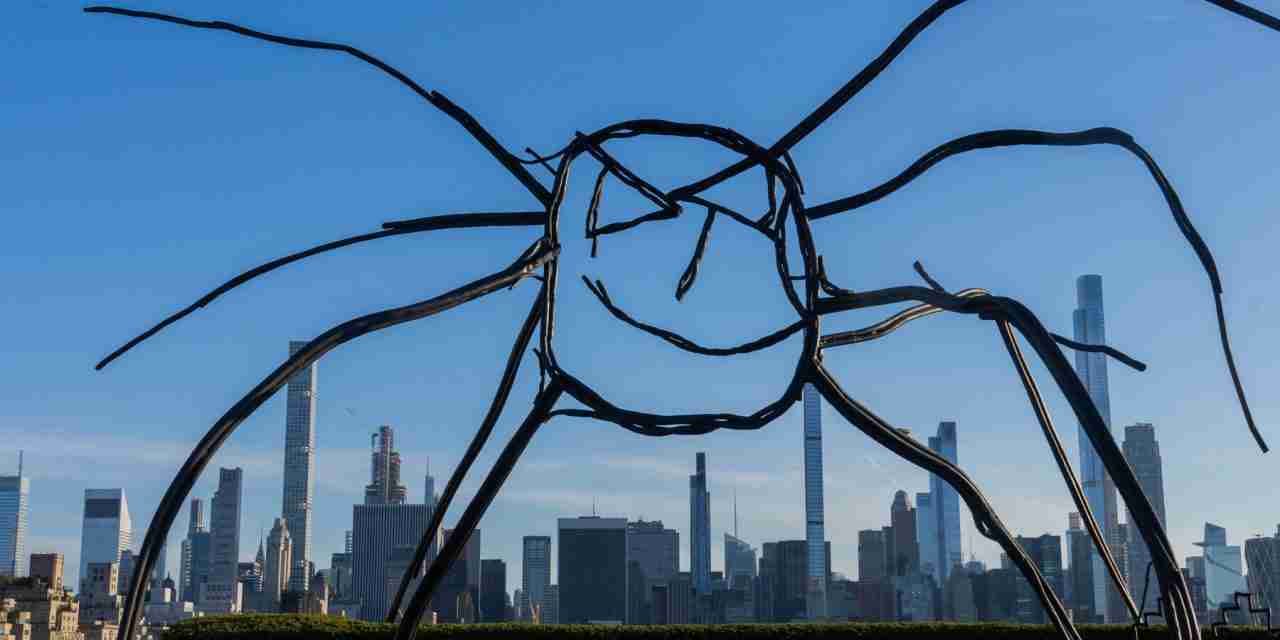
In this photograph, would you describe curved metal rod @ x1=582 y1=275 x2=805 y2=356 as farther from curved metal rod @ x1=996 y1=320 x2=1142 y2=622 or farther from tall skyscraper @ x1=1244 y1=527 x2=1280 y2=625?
tall skyscraper @ x1=1244 y1=527 x2=1280 y2=625

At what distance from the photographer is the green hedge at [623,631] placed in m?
24.0

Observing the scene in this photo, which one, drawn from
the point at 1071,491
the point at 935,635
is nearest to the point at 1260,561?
the point at 935,635

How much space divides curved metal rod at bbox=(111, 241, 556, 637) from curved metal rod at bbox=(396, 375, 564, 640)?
126 cm

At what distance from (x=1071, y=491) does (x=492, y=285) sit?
3.25 m

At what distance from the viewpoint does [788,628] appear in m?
26.3

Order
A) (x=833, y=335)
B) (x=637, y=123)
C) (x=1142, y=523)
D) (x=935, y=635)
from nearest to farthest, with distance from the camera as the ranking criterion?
1. (x=1142, y=523)
2. (x=637, y=123)
3. (x=833, y=335)
4. (x=935, y=635)

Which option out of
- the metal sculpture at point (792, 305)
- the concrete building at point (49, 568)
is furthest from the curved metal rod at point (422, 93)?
the concrete building at point (49, 568)

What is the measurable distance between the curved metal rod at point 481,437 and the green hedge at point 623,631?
16.9m

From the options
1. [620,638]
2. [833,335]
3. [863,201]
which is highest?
[863,201]

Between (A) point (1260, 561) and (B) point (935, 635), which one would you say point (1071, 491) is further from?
(A) point (1260, 561)

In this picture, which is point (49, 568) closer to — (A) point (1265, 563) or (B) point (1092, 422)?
(A) point (1265, 563)

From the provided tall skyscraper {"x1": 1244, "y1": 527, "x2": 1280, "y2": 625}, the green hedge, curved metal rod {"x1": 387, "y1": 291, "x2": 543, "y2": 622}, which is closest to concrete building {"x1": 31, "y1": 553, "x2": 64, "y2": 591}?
tall skyscraper {"x1": 1244, "y1": 527, "x2": 1280, "y2": 625}

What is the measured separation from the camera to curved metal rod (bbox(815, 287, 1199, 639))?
20.1 feet

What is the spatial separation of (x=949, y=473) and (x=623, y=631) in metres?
18.9
